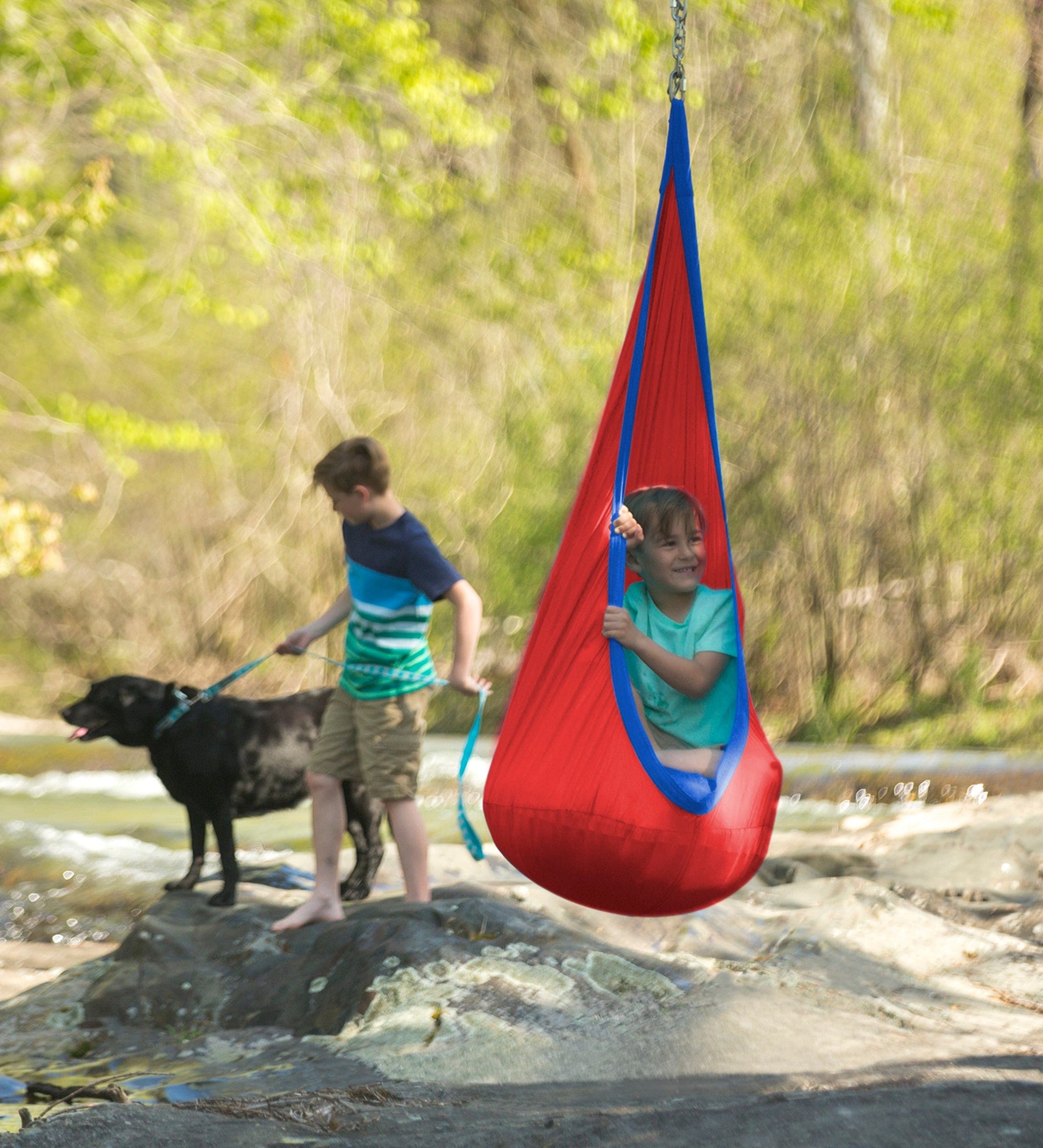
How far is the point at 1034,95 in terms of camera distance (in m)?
7.56

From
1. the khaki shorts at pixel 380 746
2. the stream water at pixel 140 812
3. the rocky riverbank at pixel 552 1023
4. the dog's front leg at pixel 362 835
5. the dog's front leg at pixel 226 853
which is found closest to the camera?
the rocky riverbank at pixel 552 1023

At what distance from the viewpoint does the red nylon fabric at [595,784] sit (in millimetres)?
2682

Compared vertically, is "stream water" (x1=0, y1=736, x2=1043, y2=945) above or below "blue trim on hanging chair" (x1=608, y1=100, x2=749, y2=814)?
below

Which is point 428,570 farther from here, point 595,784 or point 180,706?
point 595,784

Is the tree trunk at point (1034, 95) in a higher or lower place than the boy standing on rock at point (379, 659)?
higher

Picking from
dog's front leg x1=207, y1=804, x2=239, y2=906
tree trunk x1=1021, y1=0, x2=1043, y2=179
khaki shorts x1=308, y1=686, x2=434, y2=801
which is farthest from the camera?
tree trunk x1=1021, y1=0, x2=1043, y2=179

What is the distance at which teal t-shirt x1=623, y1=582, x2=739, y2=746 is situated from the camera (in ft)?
9.60

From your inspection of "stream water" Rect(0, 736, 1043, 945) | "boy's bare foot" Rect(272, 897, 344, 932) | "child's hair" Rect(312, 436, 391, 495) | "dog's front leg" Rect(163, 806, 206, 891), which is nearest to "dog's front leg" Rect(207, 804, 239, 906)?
"dog's front leg" Rect(163, 806, 206, 891)

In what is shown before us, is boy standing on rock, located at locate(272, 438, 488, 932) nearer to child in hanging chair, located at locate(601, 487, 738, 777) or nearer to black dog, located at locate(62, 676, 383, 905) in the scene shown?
black dog, located at locate(62, 676, 383, 905)

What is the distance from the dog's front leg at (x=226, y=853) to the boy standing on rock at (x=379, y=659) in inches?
9.7

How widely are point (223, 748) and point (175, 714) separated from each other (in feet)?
0.57

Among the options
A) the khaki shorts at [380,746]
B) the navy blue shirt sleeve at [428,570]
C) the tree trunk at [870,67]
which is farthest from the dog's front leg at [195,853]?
the tree trunk at [870,67]

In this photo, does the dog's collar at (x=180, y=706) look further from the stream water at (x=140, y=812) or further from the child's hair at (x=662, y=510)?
the child's hair at (x=662, y=510)

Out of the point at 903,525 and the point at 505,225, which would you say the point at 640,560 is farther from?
the point at 505,225
